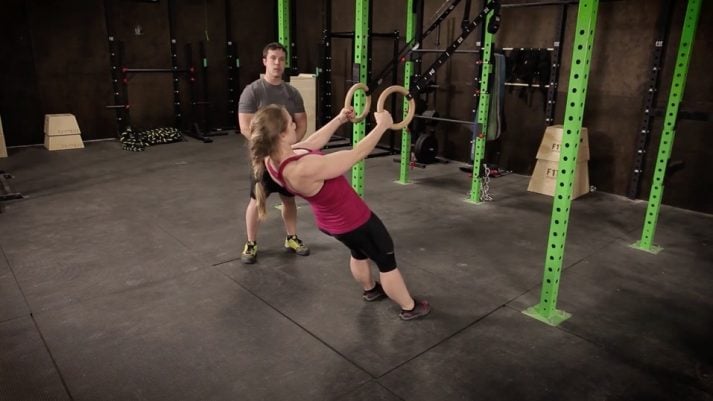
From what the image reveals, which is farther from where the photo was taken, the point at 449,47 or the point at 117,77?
the point at 117,77

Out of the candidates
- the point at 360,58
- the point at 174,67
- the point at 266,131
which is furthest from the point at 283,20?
the point at 174,67

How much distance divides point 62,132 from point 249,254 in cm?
537

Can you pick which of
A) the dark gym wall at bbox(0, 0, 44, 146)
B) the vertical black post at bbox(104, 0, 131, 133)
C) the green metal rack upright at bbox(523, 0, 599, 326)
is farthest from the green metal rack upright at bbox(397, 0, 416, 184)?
the dark gym wall at bbox(0, 0, 44, 146)

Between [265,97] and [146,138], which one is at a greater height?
[265,97]

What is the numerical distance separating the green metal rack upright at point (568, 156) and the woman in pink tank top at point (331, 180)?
693mm

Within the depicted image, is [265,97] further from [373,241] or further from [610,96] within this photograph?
[610,96]

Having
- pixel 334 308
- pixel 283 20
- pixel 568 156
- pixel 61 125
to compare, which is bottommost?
pixel 334 308

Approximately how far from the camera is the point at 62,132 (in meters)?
7.29

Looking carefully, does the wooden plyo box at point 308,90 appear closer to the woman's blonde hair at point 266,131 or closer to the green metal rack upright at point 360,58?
the green metal rack upright at point 360,58

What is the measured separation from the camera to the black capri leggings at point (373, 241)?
2531 mm

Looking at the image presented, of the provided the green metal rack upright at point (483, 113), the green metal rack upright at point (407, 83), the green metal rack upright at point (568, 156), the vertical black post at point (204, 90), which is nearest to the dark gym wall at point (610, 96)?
the green metal rack upright at point (407, 83)

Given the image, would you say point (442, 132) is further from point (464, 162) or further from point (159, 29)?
point (159, 29)

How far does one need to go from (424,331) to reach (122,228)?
9.25 ft

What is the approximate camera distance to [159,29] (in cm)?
829
